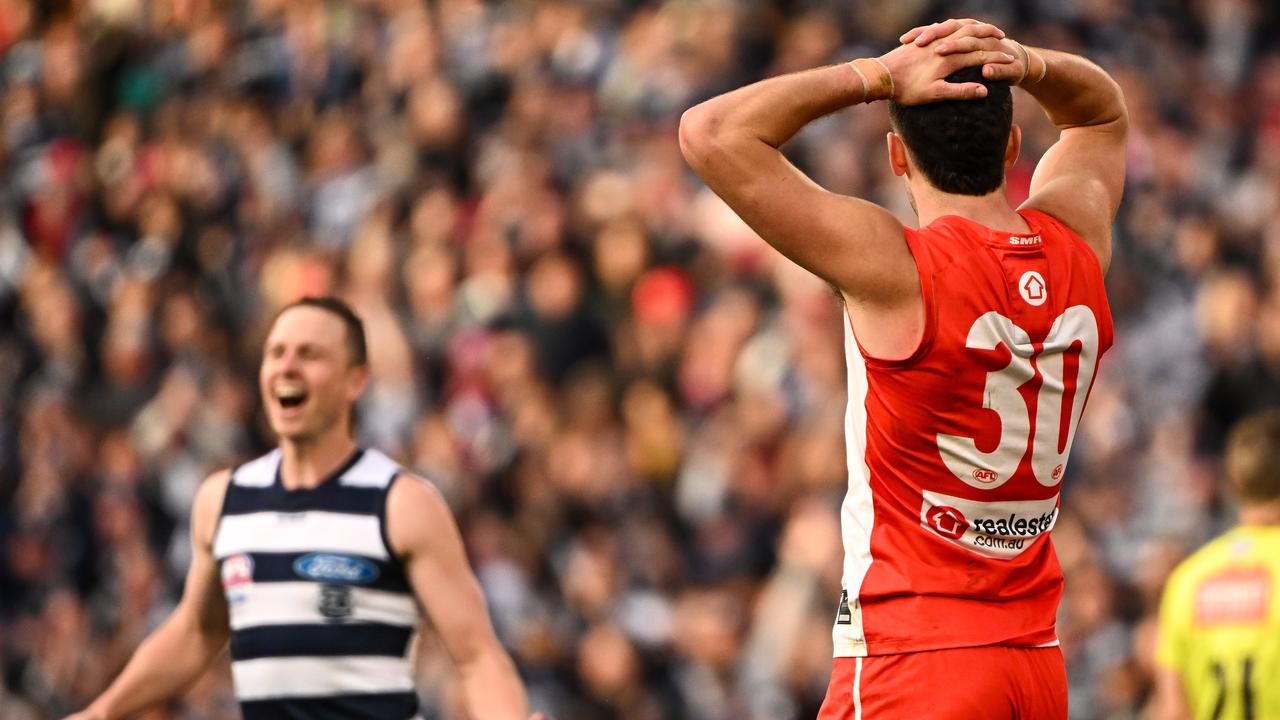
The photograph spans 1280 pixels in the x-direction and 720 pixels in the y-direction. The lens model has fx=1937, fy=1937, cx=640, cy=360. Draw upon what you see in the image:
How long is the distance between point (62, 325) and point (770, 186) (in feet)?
39.9

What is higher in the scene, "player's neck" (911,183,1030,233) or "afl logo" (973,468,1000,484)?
"player's neck" (911,183,1030,233)

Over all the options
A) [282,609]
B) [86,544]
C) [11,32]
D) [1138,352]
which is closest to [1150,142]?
[1138,352]

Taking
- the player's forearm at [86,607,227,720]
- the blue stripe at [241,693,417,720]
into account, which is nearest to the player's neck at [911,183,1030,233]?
the blue stripe at [241,693,417,720]

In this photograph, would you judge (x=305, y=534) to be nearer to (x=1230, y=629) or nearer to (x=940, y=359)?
(x=940, y=359)

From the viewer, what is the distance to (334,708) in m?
6.09

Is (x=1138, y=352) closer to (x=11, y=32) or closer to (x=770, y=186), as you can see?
(x=770, y=186)

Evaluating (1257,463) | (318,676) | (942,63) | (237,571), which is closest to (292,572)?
Result: (237,571)

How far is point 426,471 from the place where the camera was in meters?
12.9

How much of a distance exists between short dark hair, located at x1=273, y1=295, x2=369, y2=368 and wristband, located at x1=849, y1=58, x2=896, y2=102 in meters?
2.62

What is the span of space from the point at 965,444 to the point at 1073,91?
108cm

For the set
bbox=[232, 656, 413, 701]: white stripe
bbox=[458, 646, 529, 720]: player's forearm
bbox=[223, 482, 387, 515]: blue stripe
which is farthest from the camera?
bbox=[223, 482, 387, 515]: blue stripe

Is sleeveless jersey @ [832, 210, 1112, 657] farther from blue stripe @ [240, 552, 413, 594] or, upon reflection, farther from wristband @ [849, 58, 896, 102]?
blue stripe @ [240, 552, 413, 594]

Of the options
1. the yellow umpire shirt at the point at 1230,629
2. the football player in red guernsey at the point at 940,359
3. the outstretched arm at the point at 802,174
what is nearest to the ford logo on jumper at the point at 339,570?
the football player in red guernsey at the point at 940,359

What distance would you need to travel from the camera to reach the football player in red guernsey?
4352 millimetres
